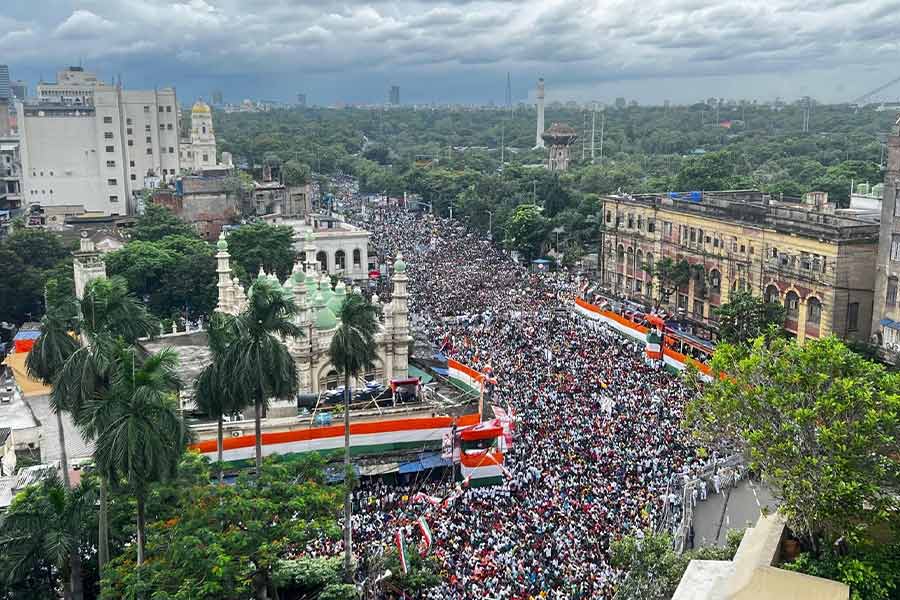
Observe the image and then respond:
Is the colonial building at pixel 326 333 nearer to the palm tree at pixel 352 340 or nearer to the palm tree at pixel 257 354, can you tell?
the palm tree at pixel 352 340

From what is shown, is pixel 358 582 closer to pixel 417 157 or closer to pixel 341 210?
pixel 341 210

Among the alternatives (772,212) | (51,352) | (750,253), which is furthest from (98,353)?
(772,212)

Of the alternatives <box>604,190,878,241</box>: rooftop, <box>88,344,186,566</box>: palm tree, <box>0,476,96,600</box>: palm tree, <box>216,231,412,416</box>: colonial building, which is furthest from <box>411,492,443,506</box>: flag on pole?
<box>604,190,878,241</box>: rooftop

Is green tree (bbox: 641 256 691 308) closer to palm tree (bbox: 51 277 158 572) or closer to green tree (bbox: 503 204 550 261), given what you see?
green tree (bbox: 503 204 550 261)

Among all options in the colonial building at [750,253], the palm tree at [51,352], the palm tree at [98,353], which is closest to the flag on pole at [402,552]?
the palm tree at [98,353]

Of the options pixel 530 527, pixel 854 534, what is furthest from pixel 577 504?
pixel 854 534
